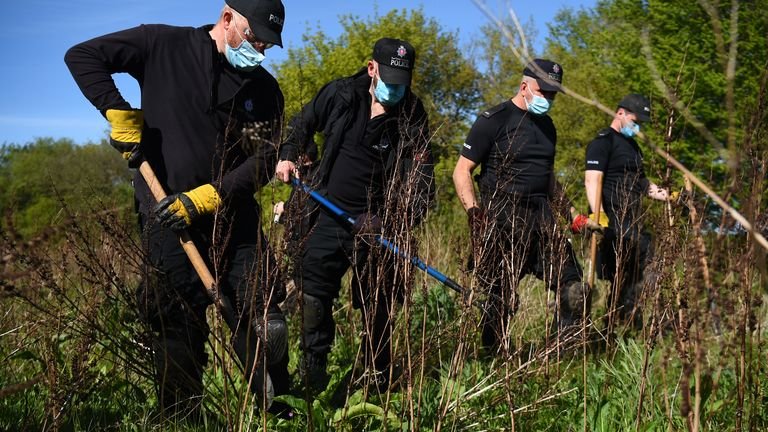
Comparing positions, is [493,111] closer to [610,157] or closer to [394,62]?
[394,62]

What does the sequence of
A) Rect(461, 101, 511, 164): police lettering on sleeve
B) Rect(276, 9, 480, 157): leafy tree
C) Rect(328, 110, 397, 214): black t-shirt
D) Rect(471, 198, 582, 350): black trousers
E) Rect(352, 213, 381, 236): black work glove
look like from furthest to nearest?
Rect(276, 9, 480, 157): leafy tree, Rect(461, 101, 511, 164): police lettering on sleeve, Rect(328, 110, 397, 214): black t-shirt, Rect(352, 213, 381, 236): black work glove, Rect(471, 198, 582, 350): black trousers

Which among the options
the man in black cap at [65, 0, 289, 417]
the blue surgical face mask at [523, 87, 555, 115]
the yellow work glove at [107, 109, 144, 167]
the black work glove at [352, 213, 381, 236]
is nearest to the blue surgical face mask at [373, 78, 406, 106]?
the black work glove at [352, 213, 381, 236]

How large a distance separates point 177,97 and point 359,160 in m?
1.33

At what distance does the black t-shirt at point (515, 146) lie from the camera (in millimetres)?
5074

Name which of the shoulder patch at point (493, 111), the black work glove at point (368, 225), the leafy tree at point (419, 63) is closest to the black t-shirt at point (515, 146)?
the shoulder patch at point (493, 111)

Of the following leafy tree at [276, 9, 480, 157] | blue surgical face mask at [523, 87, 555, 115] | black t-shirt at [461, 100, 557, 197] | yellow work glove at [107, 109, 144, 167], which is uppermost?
leafy tree at [276, 9, 480, 157]

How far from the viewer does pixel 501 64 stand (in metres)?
34.3

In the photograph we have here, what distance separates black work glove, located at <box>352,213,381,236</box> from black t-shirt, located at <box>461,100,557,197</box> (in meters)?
1.12

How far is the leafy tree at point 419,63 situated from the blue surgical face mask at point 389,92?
15.7 meters

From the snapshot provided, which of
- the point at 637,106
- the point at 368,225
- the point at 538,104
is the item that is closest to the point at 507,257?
the point at 368,225

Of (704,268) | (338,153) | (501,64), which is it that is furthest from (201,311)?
(501,64)

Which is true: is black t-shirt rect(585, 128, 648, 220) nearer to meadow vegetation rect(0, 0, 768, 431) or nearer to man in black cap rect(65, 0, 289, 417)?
meadow vegetation rect(0, 0, 768, 431)

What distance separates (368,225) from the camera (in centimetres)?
307

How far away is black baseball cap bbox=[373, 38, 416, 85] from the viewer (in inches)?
171
